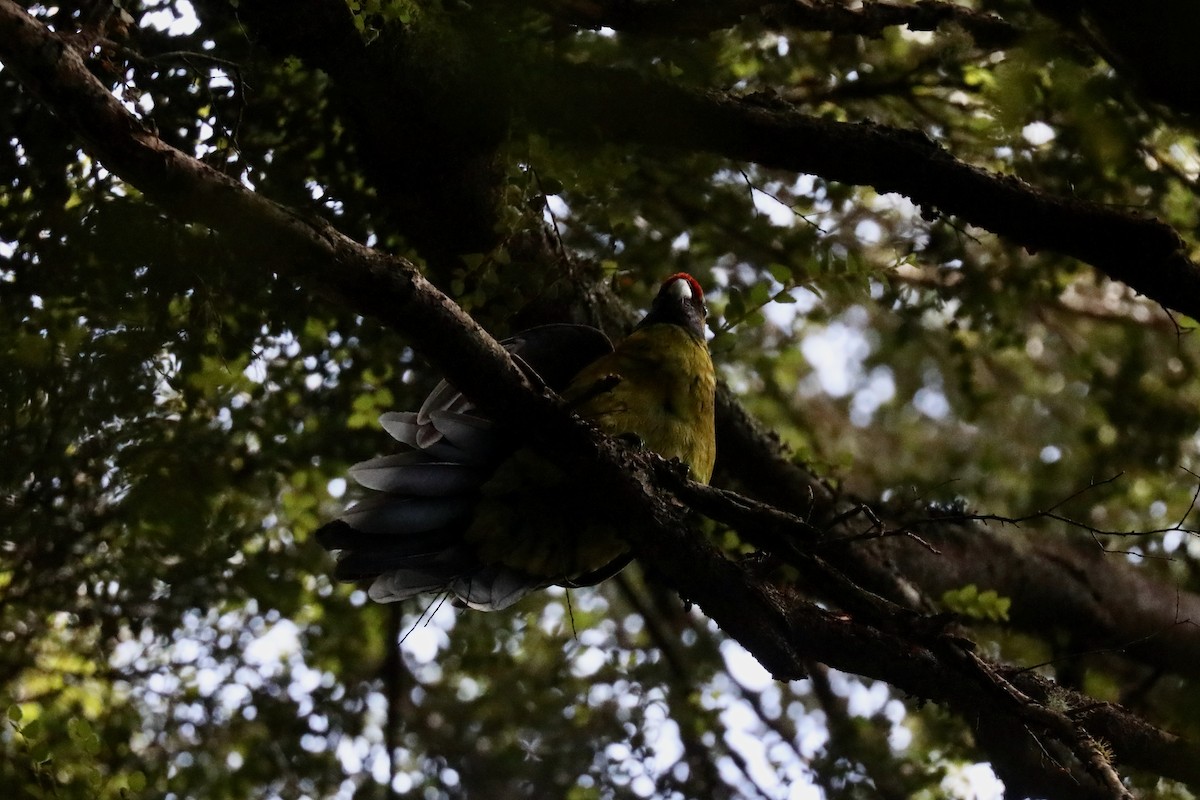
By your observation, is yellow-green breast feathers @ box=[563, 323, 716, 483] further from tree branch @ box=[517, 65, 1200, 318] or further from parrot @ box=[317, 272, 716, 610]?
tree branch @ box=[517, 65, 1200, 318]

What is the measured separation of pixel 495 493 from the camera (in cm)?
264

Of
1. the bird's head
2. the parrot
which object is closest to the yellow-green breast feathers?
the parrot

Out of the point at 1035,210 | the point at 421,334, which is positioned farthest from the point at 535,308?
the point at 1035,210

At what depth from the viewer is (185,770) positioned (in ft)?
11.6

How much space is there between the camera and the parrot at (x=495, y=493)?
8.65 ft

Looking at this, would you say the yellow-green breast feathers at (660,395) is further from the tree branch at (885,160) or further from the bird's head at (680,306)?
the tree branch at (885,160)

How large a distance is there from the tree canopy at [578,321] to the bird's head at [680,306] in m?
0.09

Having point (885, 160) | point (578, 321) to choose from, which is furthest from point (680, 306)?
point (885, 160)

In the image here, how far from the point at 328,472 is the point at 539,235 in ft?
3.97

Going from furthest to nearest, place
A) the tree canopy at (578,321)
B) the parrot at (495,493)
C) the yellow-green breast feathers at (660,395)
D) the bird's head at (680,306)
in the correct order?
the bird's head at (680,306) < the yellow-green breast feathers at (660,395) < the parrot at (495,493) < the tree canopy at (578,321)

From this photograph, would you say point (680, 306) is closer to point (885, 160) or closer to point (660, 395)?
point (660, 395)

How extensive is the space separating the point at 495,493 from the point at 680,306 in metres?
1.18

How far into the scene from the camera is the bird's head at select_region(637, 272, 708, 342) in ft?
11.1

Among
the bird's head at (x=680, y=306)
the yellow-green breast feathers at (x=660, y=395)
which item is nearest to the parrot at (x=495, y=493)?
the yellow-green breast feathers at (x=660, y=395)
